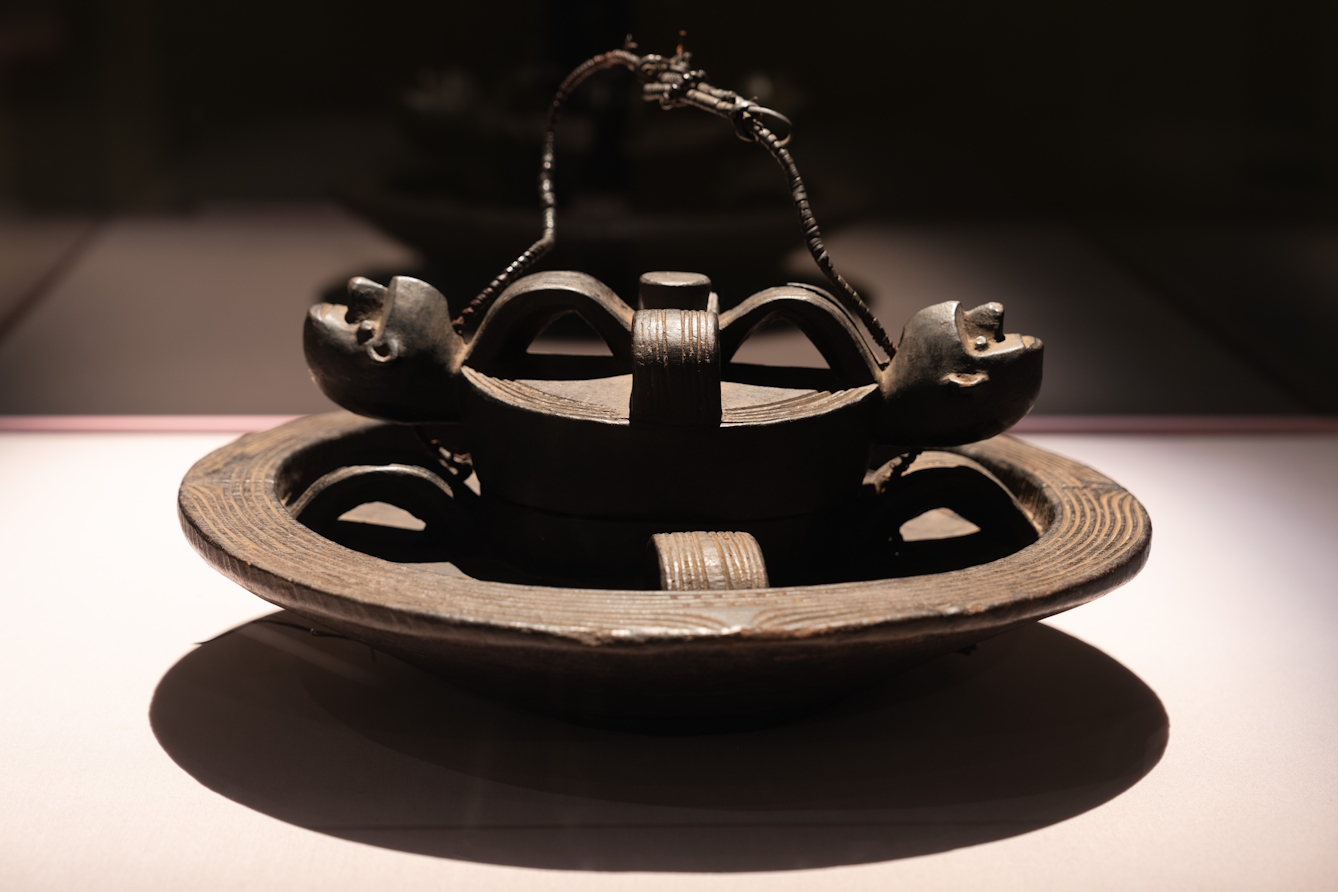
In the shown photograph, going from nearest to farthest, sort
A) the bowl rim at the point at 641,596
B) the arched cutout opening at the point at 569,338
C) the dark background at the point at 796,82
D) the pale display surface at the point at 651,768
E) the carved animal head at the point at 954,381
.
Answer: the bowl rim at the point at 641,596
the pale display surface at the point at 651,768
the carved animal head at the point at 954,381
the dark background at the point at 796,82
the arched cutout opening at the point at 569,338

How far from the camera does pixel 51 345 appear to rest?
4176 millimetres

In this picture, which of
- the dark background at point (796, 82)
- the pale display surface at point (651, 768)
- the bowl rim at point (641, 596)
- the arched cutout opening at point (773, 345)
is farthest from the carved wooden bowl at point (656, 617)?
the arched cutout opening at point (773, 345)

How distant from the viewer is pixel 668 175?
12.8ft

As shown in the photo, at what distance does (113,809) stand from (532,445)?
0.80m

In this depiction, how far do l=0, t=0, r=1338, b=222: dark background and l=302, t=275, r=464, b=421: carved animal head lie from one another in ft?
5.57

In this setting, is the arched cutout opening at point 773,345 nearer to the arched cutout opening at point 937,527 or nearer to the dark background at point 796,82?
the dark background at point 796,82

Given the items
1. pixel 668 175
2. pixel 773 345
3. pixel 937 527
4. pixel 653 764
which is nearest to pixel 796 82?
pixel 668 175

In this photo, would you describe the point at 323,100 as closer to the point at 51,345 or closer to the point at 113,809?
the point at 51,345

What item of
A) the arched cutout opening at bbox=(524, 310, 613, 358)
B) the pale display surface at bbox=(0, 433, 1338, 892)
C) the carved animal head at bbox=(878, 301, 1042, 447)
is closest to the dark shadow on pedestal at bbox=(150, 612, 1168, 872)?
the pale display surface at bbox=(0, 433, 1338, 892)

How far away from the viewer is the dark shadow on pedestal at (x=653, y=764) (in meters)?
1.80

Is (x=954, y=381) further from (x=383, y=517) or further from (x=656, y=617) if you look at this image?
(x=383, y=517)

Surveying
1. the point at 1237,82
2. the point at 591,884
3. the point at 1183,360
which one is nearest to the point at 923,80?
Result: the point at 1237,82

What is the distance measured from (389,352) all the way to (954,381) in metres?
0.93

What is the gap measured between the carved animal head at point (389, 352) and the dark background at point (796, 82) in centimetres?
170
